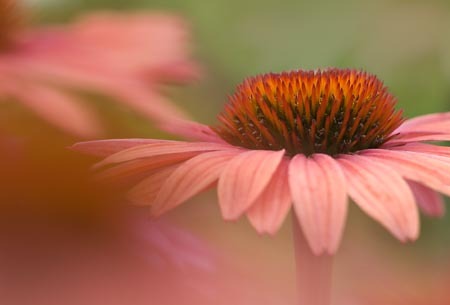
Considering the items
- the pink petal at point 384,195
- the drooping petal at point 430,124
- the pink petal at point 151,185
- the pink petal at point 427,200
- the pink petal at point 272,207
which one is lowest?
the pink petal at point 427,200

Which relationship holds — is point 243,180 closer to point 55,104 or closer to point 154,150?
point 154,150

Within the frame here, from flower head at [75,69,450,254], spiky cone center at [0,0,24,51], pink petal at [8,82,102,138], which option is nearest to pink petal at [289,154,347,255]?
flower head at [75,69,450,254]

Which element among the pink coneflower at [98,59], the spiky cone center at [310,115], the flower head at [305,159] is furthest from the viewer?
the pink coneflower at [98,59]

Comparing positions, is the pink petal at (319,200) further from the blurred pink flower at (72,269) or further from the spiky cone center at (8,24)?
the spiky cone center at (8,24)

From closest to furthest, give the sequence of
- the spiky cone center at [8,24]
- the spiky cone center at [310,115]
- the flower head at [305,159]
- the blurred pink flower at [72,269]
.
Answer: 1. the blurred pink flower at [72,269]
2. the flower head at [305,159]
3. the spiky cone center at [310,115]
4. the spiky cone center at [8,24]

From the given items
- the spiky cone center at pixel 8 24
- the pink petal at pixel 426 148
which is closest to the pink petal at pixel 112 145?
the pink petal at pixel 426 148

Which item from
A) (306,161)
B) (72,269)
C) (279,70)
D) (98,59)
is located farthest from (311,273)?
(279,70)

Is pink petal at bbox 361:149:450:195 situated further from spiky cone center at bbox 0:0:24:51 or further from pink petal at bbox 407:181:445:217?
spiky cone center at bbox 0:0:24:51

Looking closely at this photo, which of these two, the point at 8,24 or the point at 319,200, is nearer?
the point at 319,200
